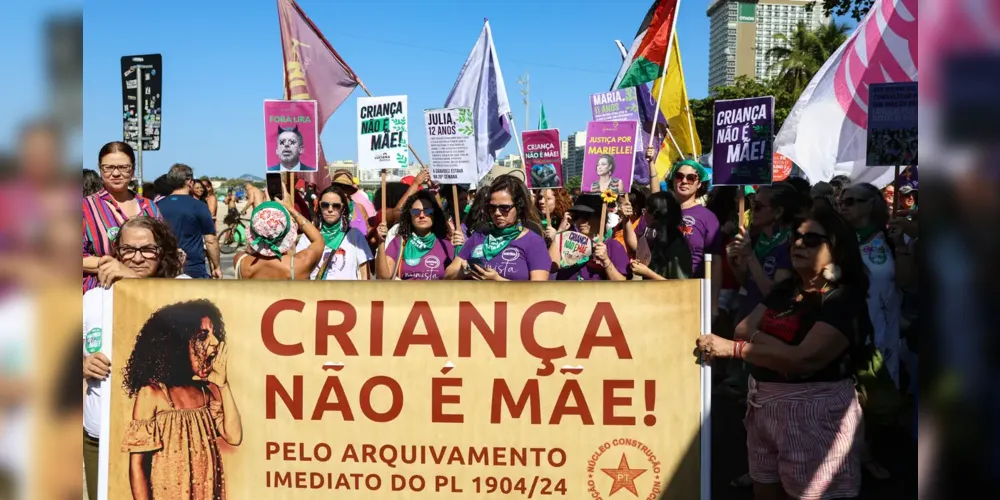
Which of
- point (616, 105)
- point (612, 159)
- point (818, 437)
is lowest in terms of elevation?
point (818, 437)

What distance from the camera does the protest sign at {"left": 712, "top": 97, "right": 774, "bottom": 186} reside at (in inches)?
242

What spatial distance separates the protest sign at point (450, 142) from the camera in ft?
23.5

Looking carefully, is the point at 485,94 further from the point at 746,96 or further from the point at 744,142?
the point at 746,96

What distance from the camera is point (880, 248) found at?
221 inches

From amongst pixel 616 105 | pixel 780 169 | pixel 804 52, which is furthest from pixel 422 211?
pixel 804 52

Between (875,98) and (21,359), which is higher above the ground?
(875,98)

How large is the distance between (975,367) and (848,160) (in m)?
7.08

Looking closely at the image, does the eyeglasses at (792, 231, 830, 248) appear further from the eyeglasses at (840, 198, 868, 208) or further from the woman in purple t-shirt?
the eyeglasses at (840, 198, 868, 208)

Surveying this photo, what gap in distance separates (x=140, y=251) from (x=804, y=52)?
182 ft

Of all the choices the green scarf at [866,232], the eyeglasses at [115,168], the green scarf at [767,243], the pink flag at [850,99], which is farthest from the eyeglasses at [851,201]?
the eyeglasses at [115,168]

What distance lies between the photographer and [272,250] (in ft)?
16.2

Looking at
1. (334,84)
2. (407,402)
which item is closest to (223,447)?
(407,402)

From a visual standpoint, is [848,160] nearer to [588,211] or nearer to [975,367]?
[588,211]

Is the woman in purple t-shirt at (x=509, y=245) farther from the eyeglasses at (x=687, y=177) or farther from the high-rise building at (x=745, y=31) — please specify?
the high-rise building at (x=745, y=31)
